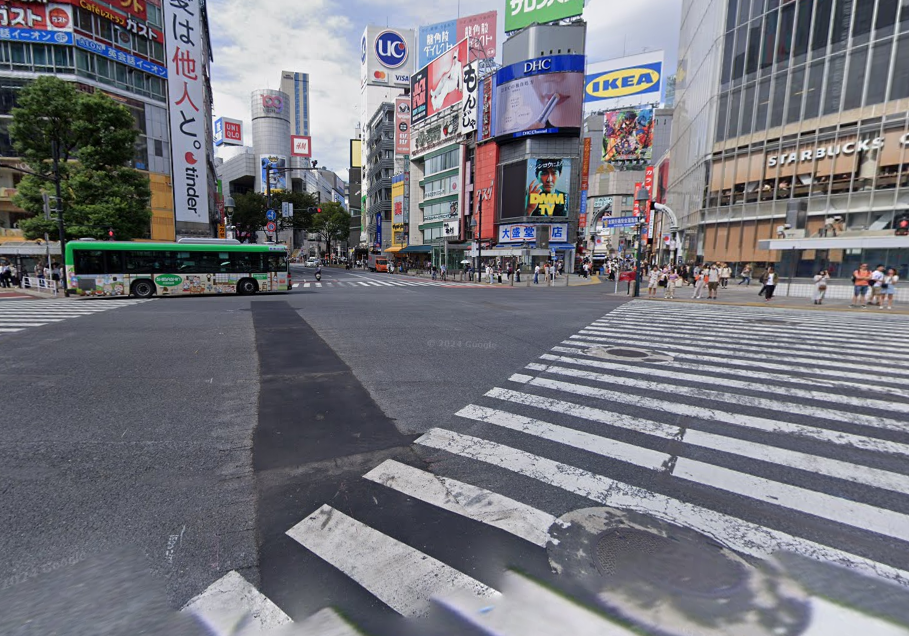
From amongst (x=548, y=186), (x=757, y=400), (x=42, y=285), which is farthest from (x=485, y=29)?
(x=757, y=400)

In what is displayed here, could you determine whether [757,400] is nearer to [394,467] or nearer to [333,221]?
[394,467]

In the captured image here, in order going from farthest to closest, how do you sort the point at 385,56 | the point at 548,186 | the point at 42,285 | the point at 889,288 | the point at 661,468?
the point at 385,56 < the point at 548,186 < the point at 42,285 < the point at 889,288 < the point at 661,468

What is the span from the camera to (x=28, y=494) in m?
3.61

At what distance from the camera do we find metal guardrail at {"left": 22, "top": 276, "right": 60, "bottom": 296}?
22594 millimetres

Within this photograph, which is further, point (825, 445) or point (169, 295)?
point (169, 295)

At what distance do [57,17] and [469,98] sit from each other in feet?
131

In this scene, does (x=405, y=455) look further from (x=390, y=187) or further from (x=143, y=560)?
(x=390, y=187)

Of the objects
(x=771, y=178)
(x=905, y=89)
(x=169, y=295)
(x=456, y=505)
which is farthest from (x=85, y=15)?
(x=905, y=89)

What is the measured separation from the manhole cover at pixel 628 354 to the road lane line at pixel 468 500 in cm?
571

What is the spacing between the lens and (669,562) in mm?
2832

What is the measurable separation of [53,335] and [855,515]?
48.7 ft

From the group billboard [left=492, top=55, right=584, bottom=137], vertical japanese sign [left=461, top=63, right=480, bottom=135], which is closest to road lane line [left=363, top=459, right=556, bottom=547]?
billboard [left=492, top=55, right=584, bottom=137]

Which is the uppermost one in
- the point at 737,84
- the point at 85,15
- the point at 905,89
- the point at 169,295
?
the point at 85,15

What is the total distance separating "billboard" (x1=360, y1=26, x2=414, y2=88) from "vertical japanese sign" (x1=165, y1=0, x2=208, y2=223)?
67560mm
